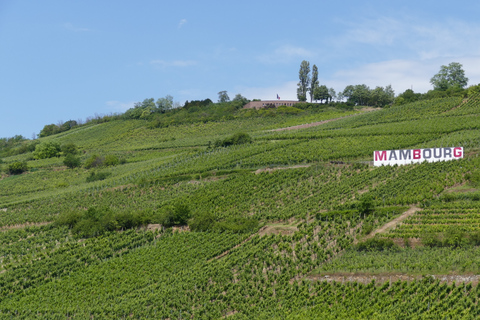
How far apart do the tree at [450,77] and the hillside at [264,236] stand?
59.6 metres

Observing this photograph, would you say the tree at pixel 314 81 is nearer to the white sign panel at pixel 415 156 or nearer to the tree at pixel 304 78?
the tree at pixel 304 78

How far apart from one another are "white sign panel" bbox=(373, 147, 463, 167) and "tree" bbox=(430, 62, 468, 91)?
8918cm

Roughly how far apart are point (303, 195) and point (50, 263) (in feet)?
92.7

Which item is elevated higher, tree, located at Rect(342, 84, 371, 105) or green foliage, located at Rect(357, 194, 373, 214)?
tree, located at Rect(342, 84, 371, 105)

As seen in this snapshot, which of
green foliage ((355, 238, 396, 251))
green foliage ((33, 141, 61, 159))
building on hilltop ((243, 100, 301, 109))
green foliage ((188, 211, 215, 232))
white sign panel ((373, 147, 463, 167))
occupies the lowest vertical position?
green foliage ((355, 238, 396, 251))

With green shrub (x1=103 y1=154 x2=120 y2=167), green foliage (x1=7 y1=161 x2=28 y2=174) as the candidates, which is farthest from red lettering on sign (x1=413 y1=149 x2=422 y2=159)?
green foliage (x1=7 y1=161 x2=28 y2=174)

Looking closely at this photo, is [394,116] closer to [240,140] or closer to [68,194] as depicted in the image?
[240,140]

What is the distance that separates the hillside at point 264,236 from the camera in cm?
3919

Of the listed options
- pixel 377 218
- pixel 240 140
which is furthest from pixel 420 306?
pixel 240 140

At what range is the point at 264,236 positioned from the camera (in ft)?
171

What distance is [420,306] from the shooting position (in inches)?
1357

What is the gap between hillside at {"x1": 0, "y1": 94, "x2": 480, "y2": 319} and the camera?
39188 mm

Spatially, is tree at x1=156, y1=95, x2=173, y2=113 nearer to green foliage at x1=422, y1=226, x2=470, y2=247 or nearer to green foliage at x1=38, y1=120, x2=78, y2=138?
green foliage at x1=38, y1=120, x2=78, y2=138

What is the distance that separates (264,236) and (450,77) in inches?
4507
